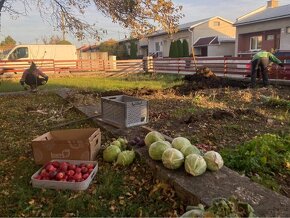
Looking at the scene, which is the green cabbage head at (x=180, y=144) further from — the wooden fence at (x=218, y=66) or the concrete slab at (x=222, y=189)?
the wooden fence at (x=218, y=66)

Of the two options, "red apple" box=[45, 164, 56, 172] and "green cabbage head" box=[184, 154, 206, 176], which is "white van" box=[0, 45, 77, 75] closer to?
"red apple" box=[45, 164, 56, 172]

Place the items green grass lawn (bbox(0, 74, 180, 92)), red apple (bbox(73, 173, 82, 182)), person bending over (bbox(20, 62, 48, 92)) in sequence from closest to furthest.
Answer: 1. red apple (bbox(73, 173, 82, 182))
2. person bending over (bbox(20, 62, 48, 92))
3. green grass lawn (bbox(0, 74, 180, 92))

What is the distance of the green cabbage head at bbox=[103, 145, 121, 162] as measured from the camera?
399cm

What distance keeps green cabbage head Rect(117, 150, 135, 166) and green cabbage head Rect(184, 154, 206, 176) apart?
94 centimetres

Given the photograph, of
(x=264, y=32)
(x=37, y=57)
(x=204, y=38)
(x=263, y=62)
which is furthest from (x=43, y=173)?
(x=204, y=38)

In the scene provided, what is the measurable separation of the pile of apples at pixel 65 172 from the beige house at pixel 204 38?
Answer: 27.8 metres

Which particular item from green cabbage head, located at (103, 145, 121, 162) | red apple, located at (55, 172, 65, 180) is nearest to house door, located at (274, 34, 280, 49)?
green cabbage head, located at (103, 145, 121, 162)

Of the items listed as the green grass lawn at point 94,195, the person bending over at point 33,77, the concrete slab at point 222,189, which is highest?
the person bending over at point 33,77

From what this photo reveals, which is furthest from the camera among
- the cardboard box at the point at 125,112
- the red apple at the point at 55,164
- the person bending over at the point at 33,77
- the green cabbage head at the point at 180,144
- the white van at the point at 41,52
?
the white van at the point at 41,52

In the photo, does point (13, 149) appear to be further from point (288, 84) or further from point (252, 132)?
point (288, 84)

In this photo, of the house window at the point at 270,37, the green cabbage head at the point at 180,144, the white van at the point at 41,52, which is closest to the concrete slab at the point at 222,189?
the green cabbage head at the point at 180,144

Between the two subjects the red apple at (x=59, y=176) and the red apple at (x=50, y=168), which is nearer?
the red apple at (x=59, y=176)

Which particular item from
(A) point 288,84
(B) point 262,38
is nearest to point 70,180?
(A) point 288,84

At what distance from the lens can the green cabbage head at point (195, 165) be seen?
10.2 ft
